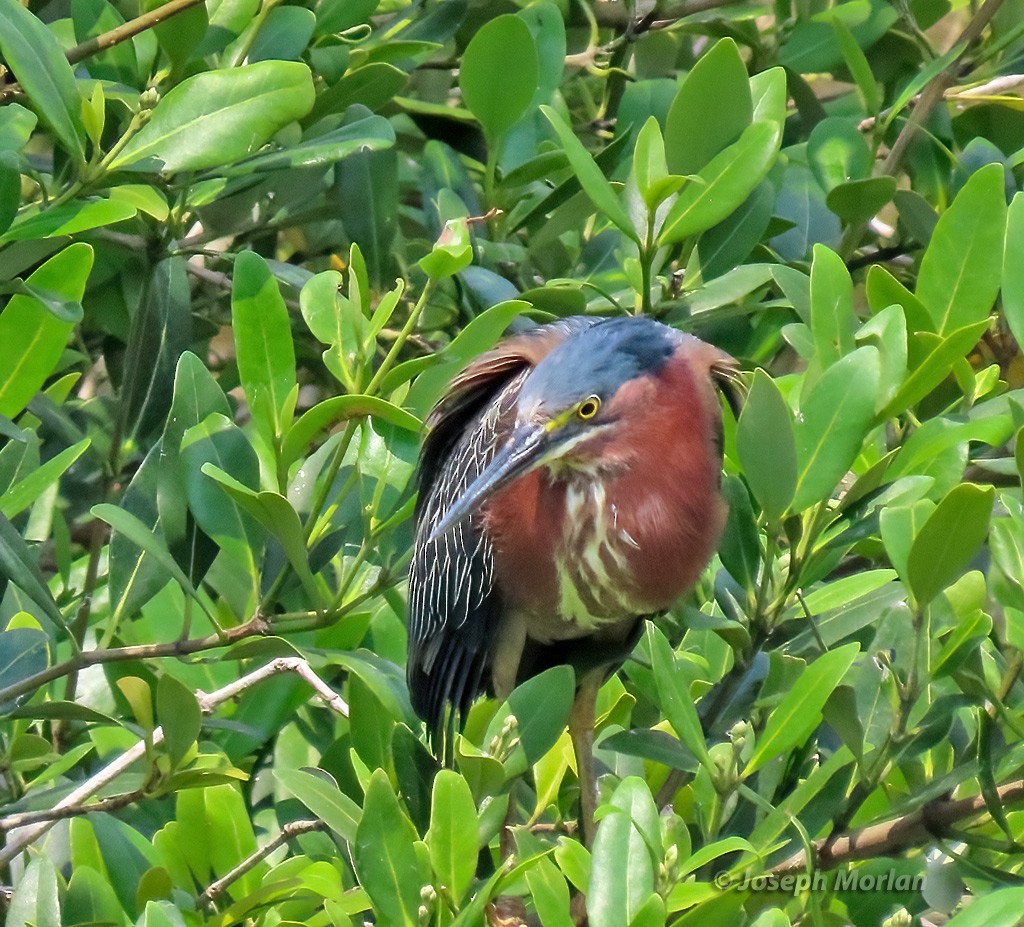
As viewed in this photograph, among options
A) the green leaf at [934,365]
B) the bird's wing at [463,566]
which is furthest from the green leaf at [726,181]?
the bird's wing at [463,566]

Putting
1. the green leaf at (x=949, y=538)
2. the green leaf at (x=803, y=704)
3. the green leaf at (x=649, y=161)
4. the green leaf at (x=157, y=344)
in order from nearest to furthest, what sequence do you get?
the green leaf at (x=949, y=538), the green leaf at (x=803, y=704), the green leaf at (x=649, y=161), the green leaf at (x=157, y=344)

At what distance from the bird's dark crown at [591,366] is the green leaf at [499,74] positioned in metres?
0.50

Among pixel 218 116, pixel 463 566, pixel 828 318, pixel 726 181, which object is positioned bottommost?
pixel 463 566

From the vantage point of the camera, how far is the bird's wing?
2.68 m

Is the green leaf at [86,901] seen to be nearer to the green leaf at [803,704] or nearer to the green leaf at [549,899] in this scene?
the green leaf at [549,899]

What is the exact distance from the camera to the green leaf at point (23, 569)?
6.32ft

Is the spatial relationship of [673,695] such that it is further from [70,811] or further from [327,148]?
[327,148]

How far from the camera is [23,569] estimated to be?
1937 millimetres

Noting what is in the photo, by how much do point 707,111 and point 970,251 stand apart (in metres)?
0.50

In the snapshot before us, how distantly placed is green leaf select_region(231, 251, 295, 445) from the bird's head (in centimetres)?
35

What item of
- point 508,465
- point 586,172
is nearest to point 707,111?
point 586,172

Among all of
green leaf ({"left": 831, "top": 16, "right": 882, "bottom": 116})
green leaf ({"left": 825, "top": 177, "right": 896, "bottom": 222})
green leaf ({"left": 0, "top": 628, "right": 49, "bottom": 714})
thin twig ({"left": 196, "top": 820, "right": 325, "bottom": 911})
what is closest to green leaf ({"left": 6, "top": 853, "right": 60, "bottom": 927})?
thin twig ({"left": 196, "top": 820, "right": 325, "bottom": 911})

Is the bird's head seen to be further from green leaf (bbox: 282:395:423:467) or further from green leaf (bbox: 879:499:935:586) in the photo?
green leaf (bbox: 879:499:935:586)

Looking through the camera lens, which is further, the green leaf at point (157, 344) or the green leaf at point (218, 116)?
the green leaf at point (157, 344)
